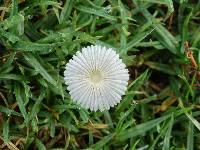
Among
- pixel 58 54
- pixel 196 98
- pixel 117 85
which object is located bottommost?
pixel 196 98

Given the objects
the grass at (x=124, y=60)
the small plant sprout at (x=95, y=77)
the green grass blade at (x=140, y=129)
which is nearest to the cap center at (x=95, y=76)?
the small plant sprout at (x=95, y=77)

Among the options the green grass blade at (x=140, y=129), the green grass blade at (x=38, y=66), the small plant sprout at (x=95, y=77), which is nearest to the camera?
the small plant sprout at (x=95, y=77)

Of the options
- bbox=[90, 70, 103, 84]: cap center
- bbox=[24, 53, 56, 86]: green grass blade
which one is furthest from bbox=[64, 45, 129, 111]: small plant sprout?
bbox=[24, 53, 56, 86]: green grass blade

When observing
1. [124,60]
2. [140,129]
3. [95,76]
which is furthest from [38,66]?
[140,129]

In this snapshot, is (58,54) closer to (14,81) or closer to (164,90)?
(14,81)

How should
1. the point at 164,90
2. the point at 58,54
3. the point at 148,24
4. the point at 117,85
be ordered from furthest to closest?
the point at 164,90, the point at 148,24, the point at 58,54, the point at 117,85

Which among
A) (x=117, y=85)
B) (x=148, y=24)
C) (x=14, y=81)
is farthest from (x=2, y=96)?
(x=148, y=24)

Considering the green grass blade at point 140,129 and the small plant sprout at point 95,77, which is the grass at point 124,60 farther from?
the small plant sprout at point 95,77
